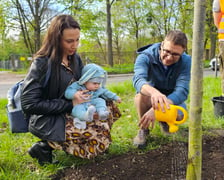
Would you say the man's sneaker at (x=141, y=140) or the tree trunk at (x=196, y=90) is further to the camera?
the man's sneaker at (x=141, y=140)

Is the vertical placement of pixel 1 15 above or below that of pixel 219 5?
above

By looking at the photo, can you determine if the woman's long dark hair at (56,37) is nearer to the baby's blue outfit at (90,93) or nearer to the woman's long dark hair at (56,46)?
the woman's long dark hair at (56,46)

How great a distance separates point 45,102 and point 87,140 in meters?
0.44

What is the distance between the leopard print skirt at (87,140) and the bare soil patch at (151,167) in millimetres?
107

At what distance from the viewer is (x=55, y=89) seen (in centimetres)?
191

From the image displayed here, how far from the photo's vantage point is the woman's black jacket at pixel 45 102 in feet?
5.89

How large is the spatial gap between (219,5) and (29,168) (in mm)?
2441

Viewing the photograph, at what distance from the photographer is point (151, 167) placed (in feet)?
5.99

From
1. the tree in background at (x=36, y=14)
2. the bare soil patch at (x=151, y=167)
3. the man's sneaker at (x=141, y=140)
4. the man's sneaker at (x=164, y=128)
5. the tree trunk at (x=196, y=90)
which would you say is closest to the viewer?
the tree trunk at (x=196, y=90)

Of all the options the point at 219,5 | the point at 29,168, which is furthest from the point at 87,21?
the point at 29,168

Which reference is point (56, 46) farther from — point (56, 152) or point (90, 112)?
point (56, 152)

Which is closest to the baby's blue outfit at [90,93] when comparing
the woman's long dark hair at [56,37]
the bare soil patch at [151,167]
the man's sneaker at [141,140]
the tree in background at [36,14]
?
the woman's long dark hair at [56,37]

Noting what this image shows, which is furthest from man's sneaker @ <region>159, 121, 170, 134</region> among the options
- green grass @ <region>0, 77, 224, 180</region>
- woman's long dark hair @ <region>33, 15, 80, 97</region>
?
woman's long dark hair @ <region>33, 15, 80, 97</region>

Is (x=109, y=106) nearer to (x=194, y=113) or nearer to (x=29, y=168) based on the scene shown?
(x=29, y=168)
